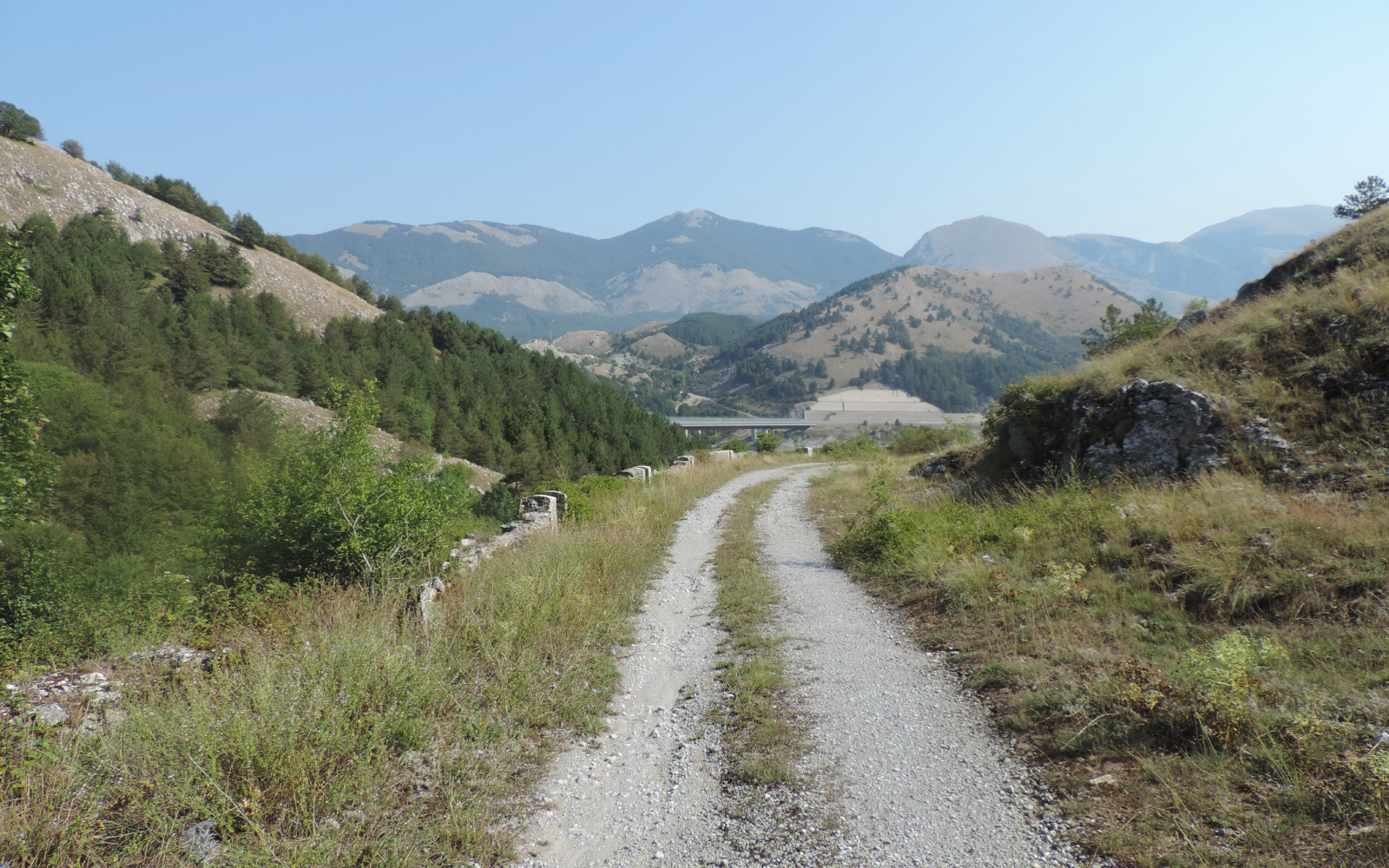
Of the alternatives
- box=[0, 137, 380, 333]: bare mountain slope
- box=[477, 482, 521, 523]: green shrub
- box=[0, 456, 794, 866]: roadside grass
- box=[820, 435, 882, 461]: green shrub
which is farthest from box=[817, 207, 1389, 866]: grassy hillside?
box=[0, 137, 380, 333]: bare mountain slope

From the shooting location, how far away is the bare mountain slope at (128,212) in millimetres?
64812

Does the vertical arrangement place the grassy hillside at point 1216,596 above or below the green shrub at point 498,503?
above

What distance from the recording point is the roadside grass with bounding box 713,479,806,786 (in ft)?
14.0

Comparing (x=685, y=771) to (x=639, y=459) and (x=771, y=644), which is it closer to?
(x=771, y=644)

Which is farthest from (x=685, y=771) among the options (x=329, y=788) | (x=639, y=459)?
(x=639, y=459)

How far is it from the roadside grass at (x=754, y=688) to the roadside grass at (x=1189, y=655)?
1690mm

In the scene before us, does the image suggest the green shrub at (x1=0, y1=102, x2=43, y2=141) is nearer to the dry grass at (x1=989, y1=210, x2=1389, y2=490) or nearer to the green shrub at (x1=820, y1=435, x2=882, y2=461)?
the green shrub at (x1=820, y1=435, x2=882, y2=461)

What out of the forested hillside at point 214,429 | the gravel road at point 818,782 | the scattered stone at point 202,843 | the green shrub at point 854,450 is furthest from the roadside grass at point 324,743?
the green shrub at point 854,450

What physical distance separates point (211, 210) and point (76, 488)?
269 feet

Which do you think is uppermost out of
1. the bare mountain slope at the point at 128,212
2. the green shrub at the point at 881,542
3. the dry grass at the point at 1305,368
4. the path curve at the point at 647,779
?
the bare mountain slope at the point at 128,212

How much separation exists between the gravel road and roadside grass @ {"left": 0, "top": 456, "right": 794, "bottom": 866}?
0.40m

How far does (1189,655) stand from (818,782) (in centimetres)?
286

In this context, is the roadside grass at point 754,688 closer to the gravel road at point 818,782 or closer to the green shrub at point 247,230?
the gravel road at point 818,782

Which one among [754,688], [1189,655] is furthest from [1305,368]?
[754,688]
